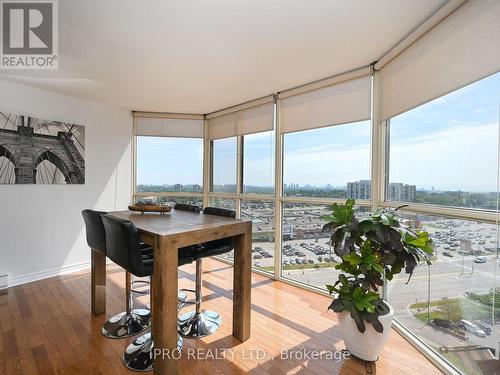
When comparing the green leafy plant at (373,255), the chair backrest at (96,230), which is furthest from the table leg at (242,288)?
the chair backrest at (96,230)

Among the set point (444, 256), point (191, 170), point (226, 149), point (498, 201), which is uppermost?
point (226, 149)

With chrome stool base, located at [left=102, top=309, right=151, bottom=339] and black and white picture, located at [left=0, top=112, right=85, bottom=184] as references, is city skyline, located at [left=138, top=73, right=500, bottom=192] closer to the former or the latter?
black and white picture, located at [left=0, top=112, right=85, bottom=184]

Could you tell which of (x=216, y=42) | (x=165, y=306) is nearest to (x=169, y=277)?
(x=165, y=306)

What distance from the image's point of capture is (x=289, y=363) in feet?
5.94

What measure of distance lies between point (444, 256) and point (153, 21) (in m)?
2.78

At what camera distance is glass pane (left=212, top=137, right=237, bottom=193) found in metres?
4.08

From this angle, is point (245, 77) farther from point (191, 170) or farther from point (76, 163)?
point (76, 163)

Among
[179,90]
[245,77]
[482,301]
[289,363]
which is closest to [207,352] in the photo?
[289,363]

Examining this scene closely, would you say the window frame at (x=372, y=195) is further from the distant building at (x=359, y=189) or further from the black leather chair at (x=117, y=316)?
the black leather chair at (x=117, y=316)

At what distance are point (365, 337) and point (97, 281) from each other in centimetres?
239

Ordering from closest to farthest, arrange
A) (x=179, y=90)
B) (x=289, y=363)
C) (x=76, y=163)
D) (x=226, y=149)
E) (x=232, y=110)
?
1. (x=289, y=363)
2. (x=179, y=90)
3. (x=76, y=163)
4. (x=232, y=110)
5. (x=226, y=149)

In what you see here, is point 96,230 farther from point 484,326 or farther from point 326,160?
point 484,326

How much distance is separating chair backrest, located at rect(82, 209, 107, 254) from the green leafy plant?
6.13 ft

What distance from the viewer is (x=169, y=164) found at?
173 inches
